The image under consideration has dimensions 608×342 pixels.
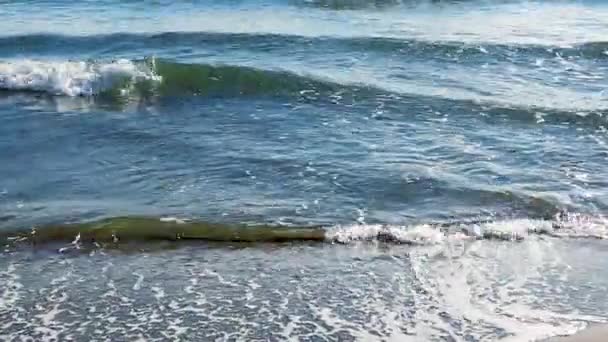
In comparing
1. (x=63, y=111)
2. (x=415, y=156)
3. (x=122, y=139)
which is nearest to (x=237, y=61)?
(x=63, y=111)

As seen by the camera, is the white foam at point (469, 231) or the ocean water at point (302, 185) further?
the white foam at point (469, 231)

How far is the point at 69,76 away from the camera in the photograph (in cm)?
1173

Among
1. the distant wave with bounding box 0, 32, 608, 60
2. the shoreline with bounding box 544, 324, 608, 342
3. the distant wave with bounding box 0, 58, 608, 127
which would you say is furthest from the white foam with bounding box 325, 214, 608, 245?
the distant wave with bounding box 0, 32, 608, 60

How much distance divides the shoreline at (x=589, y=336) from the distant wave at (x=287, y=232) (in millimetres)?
1474

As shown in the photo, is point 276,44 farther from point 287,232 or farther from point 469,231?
point 469,231

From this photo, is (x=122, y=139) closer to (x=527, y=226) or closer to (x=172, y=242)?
(x=172, y=242)

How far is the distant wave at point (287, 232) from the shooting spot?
20.9 ft

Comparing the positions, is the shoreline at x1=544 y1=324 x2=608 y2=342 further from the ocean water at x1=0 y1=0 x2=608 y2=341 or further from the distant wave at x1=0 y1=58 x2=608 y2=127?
the distant wave at x1=0 y1=58 x2=608 y2=127

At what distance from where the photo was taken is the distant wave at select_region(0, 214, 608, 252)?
6.37 m

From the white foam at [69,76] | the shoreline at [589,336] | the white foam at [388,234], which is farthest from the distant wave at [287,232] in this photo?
the white foam at [69,76]

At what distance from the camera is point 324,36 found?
549 inches

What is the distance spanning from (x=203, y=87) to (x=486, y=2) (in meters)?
8.13

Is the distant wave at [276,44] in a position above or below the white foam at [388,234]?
above

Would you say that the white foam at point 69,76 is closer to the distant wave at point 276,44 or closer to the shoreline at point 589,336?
the distant wave at point 276,44
